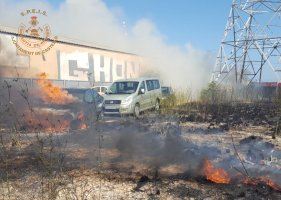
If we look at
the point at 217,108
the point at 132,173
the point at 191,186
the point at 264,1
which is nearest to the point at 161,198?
the point at 191,186

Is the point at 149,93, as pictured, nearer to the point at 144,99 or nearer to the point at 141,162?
the point at 144,99

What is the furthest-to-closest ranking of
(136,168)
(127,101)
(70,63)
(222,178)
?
(70,63)
(127,101)
(136,168)
(222,178)

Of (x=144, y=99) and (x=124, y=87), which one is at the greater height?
(x=124, y=87)

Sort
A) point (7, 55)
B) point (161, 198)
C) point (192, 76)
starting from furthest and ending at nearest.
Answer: point (192, 76) → point (7, 55) → point (161, 198)

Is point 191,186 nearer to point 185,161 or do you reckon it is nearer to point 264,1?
point 185,161

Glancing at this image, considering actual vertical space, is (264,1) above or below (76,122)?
above

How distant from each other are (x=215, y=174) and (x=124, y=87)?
36.9 feet

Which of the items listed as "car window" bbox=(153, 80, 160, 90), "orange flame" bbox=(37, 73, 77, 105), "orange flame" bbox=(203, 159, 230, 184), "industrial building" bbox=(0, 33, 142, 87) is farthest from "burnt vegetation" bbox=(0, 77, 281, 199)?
"industrial building" bbox=(0, 33, 142, 87)

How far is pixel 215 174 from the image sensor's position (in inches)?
234

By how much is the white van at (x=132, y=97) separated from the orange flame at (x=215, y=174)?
9.64 m

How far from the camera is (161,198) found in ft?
17.3

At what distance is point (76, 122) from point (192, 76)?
36.9 metres

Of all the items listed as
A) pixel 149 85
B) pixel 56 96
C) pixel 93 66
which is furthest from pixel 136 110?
pixel 93 66

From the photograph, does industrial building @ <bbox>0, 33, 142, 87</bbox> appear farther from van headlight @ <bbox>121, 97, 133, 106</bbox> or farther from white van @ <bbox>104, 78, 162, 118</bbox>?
van headlight @ <bbox>121, 97, 133, 106</bbox>
